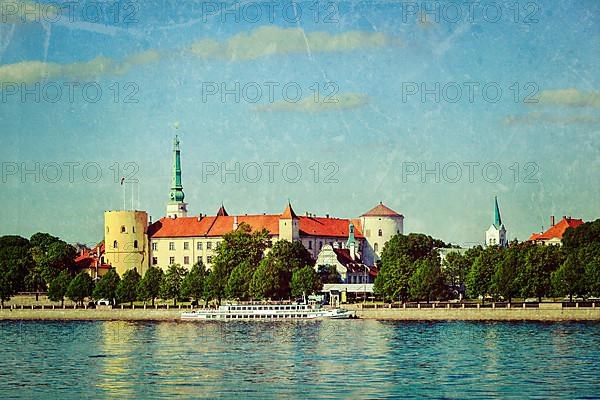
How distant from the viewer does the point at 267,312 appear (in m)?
86.6

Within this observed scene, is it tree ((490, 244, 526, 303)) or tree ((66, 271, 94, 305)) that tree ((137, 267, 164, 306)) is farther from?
tree ((490, 244, 526, 303))

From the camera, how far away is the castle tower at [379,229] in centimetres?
12319

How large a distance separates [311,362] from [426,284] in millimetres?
34719

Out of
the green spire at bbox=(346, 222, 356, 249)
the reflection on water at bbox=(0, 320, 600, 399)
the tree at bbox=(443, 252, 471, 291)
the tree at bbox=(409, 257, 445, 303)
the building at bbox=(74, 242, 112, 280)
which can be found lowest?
the reflection on water at bbox=(0, 320, 600, 399)

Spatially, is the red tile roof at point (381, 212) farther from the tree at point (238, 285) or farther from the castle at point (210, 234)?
the tree at point (238, 285)

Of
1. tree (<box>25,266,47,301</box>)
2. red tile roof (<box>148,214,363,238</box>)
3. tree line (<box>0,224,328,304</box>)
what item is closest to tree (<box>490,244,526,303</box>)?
tree line (<box>0,224,328,304</box>)

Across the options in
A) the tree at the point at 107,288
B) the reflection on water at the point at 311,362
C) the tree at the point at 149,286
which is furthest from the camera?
the tree at the point at 107,288

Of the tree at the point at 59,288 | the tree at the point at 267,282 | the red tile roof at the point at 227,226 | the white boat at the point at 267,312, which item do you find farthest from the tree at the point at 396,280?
the red tile roof at the point at 227,226

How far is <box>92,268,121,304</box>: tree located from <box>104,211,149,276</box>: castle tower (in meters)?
14.0

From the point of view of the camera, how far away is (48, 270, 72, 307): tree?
98375mm

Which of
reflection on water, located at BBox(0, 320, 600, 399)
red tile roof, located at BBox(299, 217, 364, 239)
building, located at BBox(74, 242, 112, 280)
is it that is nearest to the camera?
reflection on water, located at BBox(0, 320, 600, 399)

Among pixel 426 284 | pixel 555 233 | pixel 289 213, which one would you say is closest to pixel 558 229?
pixel 555 233

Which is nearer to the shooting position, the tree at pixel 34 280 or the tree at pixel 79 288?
the tree at pixel 79 288

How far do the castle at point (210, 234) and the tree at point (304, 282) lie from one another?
21.4 meters
